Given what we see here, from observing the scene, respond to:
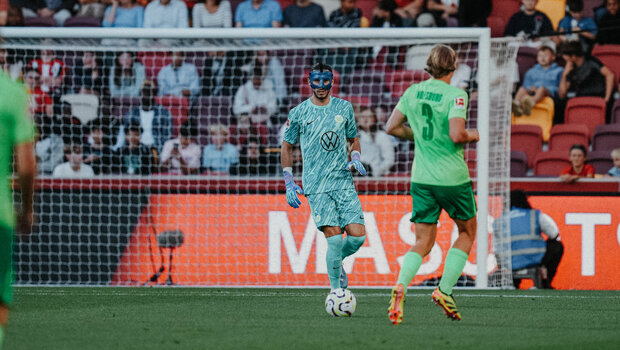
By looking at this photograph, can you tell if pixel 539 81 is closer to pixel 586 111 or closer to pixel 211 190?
pixel 586 111

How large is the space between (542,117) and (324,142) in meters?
8.16

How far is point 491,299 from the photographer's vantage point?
10.1 m

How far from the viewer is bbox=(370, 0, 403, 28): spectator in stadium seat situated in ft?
54.1

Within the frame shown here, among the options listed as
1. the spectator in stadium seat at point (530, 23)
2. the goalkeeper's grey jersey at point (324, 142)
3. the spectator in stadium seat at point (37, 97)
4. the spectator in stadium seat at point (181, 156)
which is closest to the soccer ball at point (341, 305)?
the goalkeeper's grey jersey at point (324, 142)

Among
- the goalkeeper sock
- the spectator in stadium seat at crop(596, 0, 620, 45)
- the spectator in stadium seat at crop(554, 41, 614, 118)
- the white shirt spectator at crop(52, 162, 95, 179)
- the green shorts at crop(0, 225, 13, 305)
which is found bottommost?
the goalkeeper sock

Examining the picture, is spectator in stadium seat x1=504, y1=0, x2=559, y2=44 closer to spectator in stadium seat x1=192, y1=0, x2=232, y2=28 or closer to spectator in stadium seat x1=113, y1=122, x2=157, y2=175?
spectator in stadium seat x1=192, y1=0, x2=232, y2=28

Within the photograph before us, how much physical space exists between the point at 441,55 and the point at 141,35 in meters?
5.86

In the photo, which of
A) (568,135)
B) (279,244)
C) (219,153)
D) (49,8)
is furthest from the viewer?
(49,8)

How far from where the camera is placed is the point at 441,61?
7.45 metres

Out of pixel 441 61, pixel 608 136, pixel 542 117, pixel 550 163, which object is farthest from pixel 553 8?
pixel 441 61

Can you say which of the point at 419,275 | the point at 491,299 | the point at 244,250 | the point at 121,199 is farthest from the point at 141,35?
the point at 491,299

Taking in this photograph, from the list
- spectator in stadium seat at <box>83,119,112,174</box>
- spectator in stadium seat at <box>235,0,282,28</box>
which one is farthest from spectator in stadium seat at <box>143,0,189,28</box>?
spectator in stadium seat at <box>83,119,112,174</box>

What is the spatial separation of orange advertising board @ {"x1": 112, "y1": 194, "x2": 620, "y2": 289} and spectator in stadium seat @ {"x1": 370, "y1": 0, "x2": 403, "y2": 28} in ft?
15.7

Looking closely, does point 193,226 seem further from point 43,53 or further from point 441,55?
point 441,55
